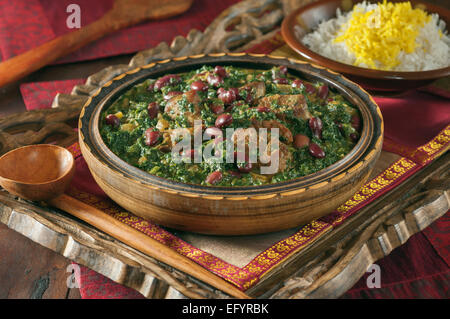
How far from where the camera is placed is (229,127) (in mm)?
3631

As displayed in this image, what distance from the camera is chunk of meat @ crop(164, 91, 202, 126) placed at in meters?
3.74

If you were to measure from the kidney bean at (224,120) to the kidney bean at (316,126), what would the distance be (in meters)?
0.57

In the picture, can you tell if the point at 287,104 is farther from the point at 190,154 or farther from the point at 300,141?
the point at 190,154

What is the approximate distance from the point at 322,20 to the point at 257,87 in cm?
246

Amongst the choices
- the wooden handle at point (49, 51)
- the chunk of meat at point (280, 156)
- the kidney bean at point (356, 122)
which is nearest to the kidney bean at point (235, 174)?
the chunk of meat at point (280, 156)

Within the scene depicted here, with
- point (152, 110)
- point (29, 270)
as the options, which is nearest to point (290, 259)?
point (152, 110)

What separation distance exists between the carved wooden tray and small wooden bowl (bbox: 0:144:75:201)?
15 cm

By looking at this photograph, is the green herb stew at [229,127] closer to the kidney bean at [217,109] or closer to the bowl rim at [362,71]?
the kidney bean at [217,109]

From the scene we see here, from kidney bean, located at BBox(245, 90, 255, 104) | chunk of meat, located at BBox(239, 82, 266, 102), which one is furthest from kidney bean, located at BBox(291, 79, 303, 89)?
kidney bean, located at BBox(245, 90, 255, 104)

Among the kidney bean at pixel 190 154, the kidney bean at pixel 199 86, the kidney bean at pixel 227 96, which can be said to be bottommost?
the kidney bean at pixel 190 154

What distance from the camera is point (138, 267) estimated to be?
3.14m

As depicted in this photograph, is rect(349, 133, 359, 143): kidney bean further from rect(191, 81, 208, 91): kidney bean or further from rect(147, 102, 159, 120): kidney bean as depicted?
rect(147, 102, 159, 120): kidney bean

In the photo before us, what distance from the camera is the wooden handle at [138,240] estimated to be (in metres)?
3.09

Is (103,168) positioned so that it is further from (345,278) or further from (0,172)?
(345,278)
